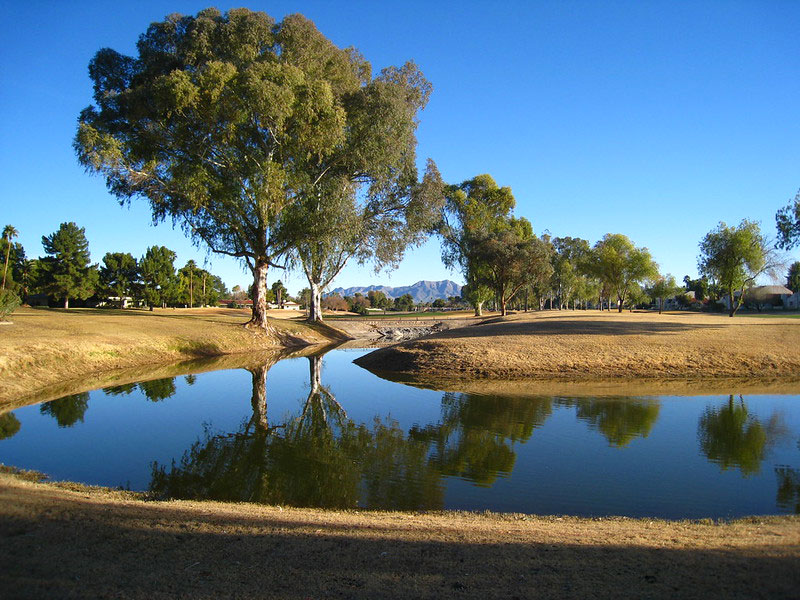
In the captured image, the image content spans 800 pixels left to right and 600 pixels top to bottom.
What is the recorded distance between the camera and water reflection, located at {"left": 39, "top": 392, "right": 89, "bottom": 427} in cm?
1448

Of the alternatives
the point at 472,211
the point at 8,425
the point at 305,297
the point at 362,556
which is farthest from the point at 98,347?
the point at 305,297

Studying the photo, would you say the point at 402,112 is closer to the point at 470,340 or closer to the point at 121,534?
the point at 470,340

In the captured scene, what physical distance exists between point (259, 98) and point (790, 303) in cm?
12375

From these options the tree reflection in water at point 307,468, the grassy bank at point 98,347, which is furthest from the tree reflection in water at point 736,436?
the grassy bank at point 98,347

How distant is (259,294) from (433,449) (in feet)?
92.9

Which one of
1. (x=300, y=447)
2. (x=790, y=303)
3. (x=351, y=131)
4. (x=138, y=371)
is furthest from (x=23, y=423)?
(x=790, y=303)

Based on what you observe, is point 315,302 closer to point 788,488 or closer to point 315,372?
point 315,372

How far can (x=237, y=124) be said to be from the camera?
30.3m

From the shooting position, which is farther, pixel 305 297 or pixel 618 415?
pixel 305 297

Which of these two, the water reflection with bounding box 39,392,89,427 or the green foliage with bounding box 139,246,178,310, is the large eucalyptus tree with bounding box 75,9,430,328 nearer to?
the water reflection with bounding box 39,392,89,427

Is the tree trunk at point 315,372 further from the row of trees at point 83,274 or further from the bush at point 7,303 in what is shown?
the row of trees at point 83,274

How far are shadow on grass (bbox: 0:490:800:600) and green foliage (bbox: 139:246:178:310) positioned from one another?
88582 mm

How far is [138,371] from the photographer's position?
2439cm

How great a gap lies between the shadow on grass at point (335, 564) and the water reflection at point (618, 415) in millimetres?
7892
